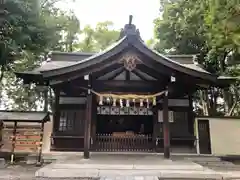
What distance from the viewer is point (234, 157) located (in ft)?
37.6

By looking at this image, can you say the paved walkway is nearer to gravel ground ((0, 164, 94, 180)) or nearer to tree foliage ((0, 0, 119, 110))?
gravel ground ((0, 164, 94, 180))

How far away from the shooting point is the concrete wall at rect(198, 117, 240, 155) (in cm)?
1212

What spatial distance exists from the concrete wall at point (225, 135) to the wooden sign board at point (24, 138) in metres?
7.82

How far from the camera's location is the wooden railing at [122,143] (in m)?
11.2

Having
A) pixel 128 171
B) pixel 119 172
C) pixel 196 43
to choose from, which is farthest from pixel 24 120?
pixel 196 43

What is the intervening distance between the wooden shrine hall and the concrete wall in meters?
1.08

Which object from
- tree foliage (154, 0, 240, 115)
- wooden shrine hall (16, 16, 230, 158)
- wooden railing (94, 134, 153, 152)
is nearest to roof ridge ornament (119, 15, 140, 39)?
wooden shrine hall (16, 16, 230, 158)

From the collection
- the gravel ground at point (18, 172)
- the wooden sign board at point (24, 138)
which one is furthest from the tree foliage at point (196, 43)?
the wooden sign board at point (24, 138)

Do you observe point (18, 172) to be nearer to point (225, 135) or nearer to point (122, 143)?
point (122, 143)

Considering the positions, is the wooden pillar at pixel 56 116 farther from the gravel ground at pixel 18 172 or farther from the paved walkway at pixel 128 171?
the paved walkway at pixel 128 171

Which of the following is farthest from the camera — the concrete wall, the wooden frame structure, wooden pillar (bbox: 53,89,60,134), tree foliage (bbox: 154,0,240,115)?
tree foliage (bbox: 154,0,240,115)

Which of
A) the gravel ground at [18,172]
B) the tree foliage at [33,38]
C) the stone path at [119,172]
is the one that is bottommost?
the gravel ground at [18,172]

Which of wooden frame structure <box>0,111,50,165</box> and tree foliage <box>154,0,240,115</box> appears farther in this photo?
tree foliage <box>154,0,240,115</box>

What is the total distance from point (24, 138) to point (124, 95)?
445 cm
